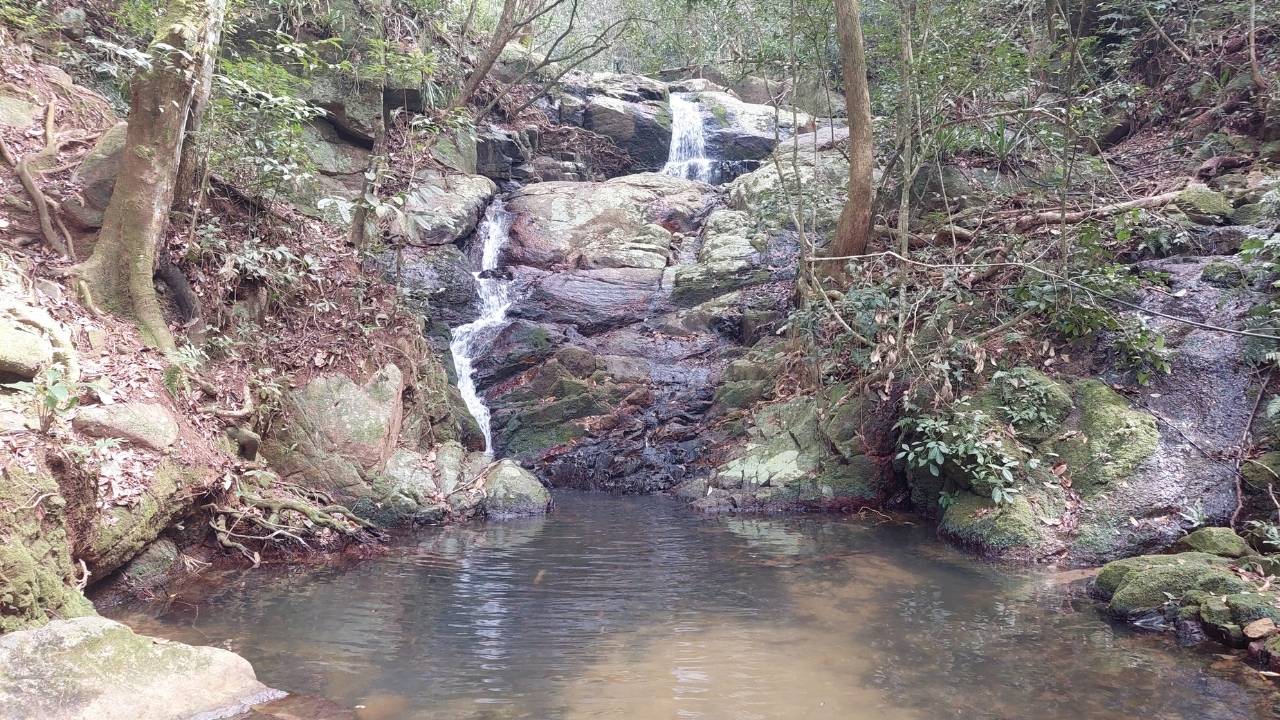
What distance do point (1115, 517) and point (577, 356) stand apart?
7818 millimetres

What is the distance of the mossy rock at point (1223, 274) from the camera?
7711 millimetres

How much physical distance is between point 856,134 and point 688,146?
1109 cm

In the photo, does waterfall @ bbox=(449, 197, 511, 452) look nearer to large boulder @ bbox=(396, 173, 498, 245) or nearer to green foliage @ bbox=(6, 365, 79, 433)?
large boulder @ bbox=(396, 173, 498, 245)

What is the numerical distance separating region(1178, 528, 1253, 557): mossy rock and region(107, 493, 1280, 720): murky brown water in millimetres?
1035

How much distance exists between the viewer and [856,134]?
33.4 feet

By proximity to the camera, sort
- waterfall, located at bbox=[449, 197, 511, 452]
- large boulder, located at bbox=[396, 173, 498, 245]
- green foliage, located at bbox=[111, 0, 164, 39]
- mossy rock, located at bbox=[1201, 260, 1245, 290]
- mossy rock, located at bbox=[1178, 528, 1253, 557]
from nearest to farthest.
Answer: mossy rock, located at bbox=[1178, 528, 1253, 557] < mossy rock, located at bbox=[1201, 260, 1245, 290] < green foliage, located at bbox=[111, 0, 164, 39] < waterfall, located at bbox=[449, 197, 511, 452] < large boulder, located at bbox=[396, 173, 498, 245]

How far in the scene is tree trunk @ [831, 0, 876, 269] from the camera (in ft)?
32.4

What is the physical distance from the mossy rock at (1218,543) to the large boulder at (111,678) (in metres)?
6.57

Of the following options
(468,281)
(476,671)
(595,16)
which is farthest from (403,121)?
(595,16)

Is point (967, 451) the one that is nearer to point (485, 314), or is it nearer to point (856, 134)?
point (856, 134)

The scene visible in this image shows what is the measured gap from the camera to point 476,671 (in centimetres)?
433

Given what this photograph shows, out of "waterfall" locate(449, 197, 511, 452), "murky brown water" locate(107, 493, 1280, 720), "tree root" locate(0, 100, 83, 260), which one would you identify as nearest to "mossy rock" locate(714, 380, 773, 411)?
"waterfall" locate(449, 197, 511, 452)

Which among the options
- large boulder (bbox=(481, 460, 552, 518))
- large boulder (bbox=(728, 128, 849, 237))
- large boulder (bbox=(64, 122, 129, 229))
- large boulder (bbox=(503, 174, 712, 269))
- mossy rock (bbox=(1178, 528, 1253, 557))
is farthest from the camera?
large boulder (bbox=(503, 174, 712, 269))

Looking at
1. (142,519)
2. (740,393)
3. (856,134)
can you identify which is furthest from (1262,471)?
(142,519)
